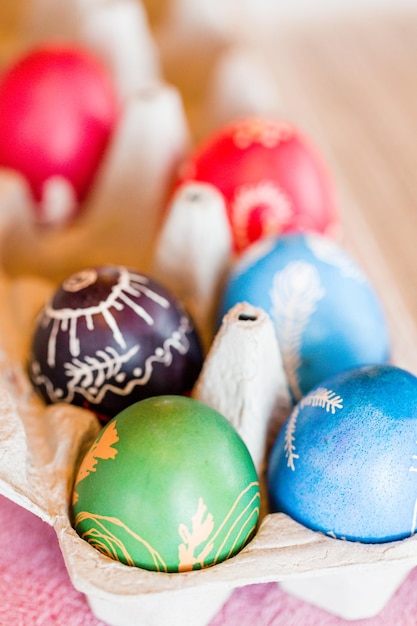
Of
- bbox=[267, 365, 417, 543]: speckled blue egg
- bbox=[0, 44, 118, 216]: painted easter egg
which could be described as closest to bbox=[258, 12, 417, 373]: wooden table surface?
bbox=[267, 365, 417, 543]: speckled blue egg

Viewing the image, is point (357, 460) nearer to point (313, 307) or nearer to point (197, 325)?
point (313, 307)

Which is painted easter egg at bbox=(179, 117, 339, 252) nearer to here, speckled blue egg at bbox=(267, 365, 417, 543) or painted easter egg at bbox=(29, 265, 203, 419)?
painted easter egg at bbox=(29, 265, 203, 419)

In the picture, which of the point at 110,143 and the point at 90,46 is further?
the point at 90,46

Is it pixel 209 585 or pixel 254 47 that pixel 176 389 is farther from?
pixel 254 47

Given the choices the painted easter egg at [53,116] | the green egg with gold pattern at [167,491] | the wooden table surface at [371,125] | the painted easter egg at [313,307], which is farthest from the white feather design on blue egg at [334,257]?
the painted easter egg at [53,116]

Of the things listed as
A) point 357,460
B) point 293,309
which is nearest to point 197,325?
point 293,309

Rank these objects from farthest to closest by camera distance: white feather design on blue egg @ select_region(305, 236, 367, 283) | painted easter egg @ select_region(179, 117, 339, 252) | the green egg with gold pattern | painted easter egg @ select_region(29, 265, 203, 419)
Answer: painted easter egg @ select_region(179, 117, 339, 252)
white feather design on blue egg @ select_region(305, 236, 367, 283)
painted easter egg @ select_region(29, 265, 203, 419)
the green egg with gold pattern

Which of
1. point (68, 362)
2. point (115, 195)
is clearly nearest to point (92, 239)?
point (115, 195)
